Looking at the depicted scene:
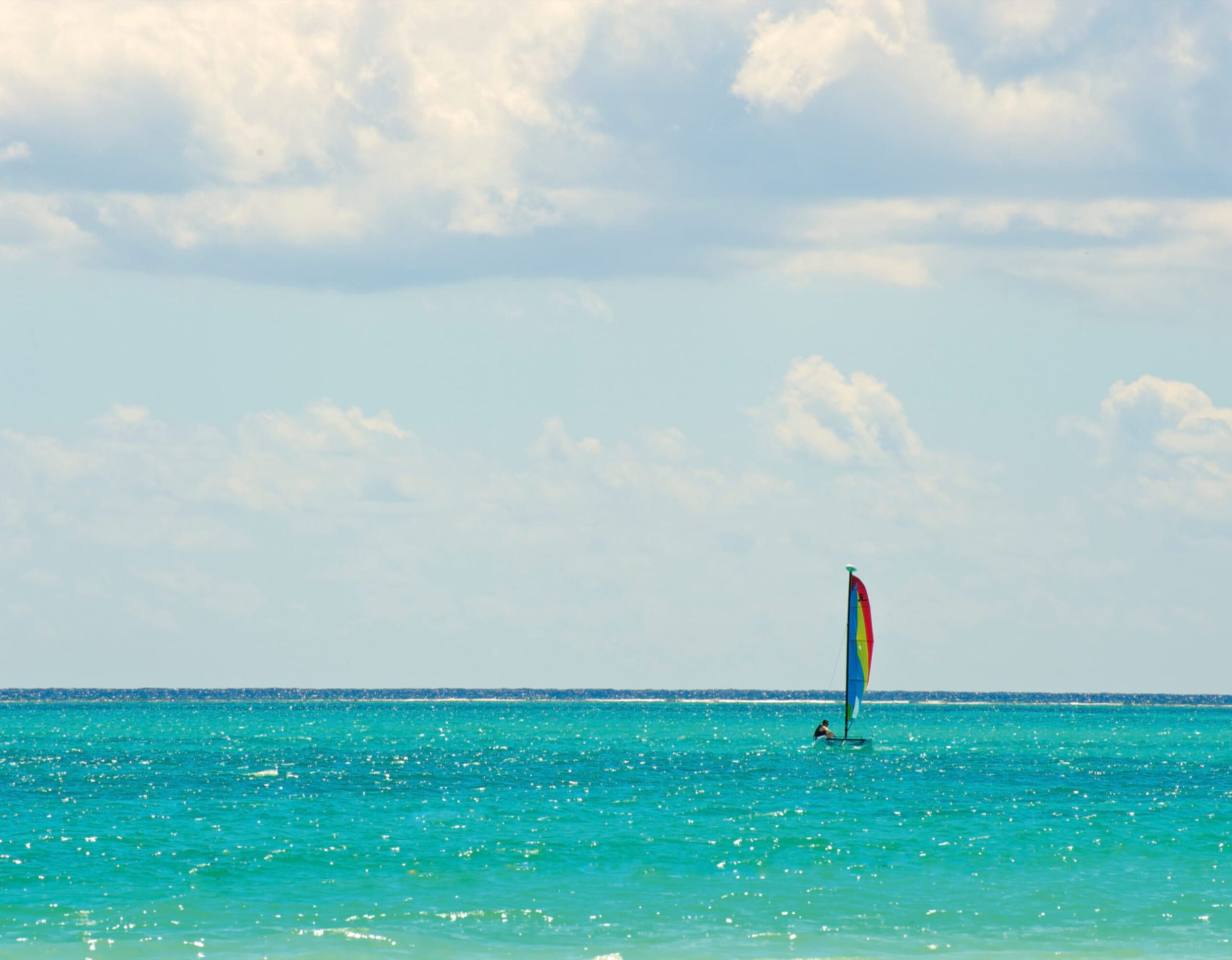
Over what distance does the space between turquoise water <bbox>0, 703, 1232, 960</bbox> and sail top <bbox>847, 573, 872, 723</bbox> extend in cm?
1379

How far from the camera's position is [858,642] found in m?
107

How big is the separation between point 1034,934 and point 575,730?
150 metres

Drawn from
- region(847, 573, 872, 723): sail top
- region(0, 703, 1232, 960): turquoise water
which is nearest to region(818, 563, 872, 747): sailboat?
region(847, 573, 872, 723): sail top

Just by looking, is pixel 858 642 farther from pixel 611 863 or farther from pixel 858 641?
pixel 611 863

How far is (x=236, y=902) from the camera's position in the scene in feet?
135

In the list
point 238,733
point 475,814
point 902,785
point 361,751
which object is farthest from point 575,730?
point 475,814

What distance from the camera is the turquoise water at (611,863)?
36.7 m

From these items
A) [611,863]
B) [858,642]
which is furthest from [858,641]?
[611,863]

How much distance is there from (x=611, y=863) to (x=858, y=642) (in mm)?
60650

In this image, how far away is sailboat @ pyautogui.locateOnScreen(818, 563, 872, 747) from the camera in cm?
10462

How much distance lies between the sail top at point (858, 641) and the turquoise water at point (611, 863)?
13789 mm

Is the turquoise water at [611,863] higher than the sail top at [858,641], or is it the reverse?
the sail top at [858,641]

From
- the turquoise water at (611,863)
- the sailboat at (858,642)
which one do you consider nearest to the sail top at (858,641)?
the sailboat at (858,642)

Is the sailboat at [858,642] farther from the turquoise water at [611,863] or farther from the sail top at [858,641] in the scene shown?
the turquoise water at [611,863]
